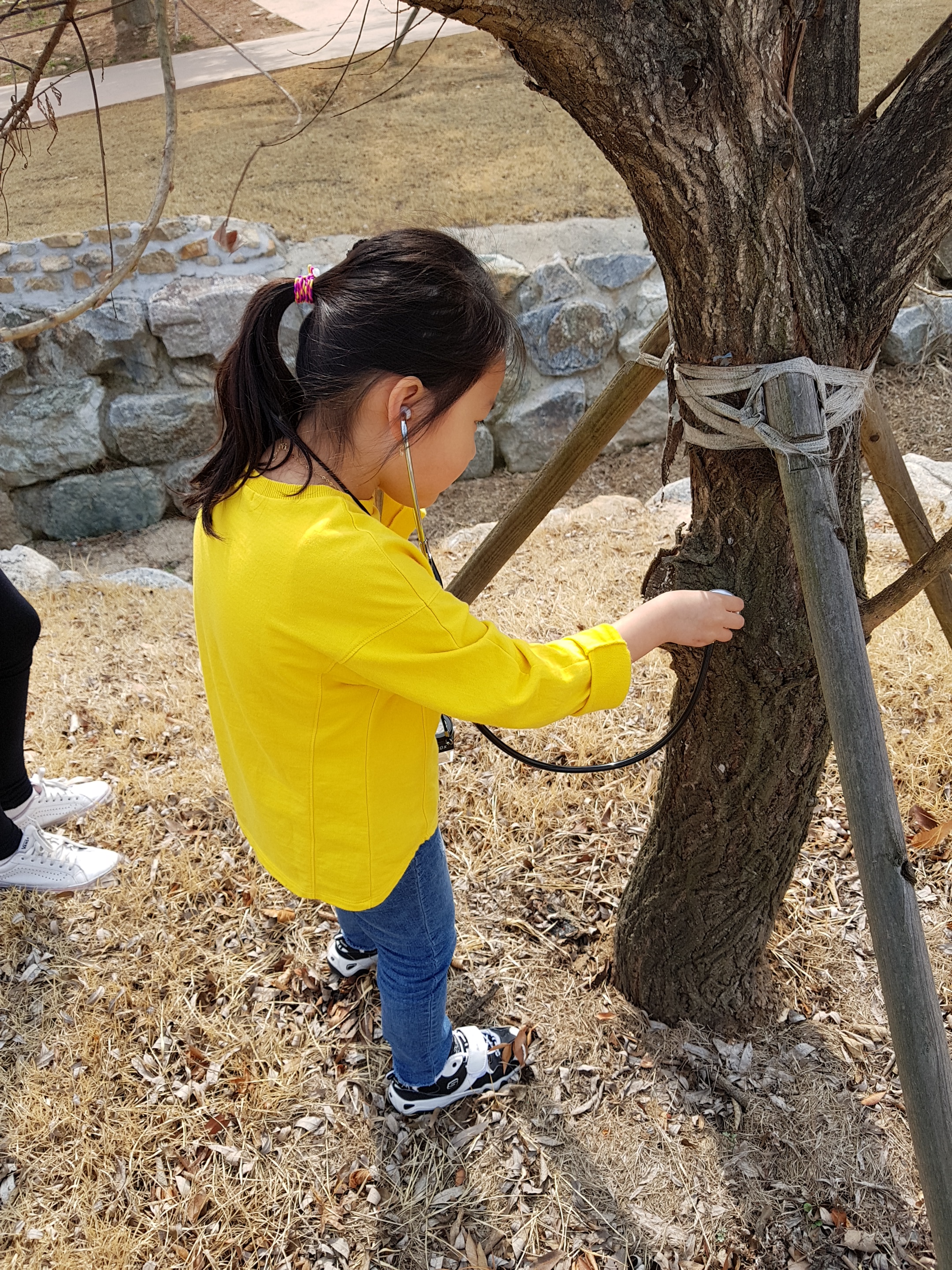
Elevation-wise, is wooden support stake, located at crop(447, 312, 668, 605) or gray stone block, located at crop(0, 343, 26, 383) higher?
wooden support stake, located at crop(447, 312, 668, 605)

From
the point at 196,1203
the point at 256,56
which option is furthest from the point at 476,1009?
the point at 256,56

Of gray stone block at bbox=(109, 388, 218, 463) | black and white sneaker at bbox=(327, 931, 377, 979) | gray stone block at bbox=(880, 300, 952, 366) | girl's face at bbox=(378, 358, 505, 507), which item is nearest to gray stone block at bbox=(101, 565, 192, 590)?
gray stone block at bbox=(109, 388, 218, 463)

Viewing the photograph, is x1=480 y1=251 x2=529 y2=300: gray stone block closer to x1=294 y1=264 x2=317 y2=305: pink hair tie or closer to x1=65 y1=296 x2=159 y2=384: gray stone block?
x1=65 y1=296 x2=159 y2=384: gray stone block

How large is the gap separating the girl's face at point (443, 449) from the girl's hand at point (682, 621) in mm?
315

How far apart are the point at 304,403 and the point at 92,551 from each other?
A: 5.32m

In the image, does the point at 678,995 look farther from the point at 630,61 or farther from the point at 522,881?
the point at 630,61

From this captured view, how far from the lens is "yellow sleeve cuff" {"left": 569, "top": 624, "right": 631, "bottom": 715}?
4.09 ft

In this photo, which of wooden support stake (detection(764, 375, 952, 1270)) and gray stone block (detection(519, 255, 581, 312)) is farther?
gray stone block (detection(519, 255, 581, 312))

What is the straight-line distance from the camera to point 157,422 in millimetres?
6156

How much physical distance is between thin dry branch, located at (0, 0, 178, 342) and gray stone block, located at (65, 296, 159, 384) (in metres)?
5.12

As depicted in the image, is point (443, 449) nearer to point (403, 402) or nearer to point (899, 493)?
point (403, 402)

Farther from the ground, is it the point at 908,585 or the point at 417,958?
the point at 908,585

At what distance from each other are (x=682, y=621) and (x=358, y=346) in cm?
57

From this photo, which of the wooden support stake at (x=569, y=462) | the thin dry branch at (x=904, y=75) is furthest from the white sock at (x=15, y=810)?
the thin dry branch at (x=904, y=75)
